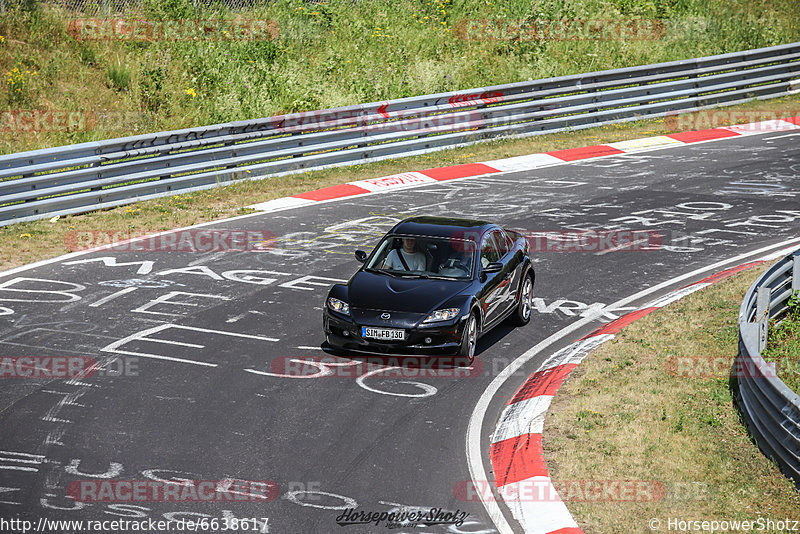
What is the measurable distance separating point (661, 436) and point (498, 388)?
2020 mm

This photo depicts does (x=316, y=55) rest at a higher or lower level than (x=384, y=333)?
higher

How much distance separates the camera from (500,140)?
2442 cm

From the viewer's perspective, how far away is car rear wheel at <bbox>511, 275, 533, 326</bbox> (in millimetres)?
12719

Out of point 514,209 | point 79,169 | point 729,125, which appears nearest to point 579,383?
point 514,209

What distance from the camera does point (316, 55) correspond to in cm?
2723

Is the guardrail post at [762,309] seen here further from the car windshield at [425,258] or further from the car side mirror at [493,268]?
the car windshield at [425,258]

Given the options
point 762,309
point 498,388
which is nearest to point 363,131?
point 498,388

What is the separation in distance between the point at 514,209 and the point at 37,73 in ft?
39.0

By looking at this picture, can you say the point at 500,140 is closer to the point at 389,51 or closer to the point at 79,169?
the point at 389,51

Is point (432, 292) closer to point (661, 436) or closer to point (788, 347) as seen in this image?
point (661, 436)

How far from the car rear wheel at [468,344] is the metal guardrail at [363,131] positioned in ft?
31.6

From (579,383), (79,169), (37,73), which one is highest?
(37,73)

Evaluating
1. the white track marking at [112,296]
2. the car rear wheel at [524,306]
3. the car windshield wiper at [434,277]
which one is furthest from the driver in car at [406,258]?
the white track marking at [112,296]

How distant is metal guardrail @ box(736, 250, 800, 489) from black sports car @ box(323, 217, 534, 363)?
2.95 metres
